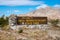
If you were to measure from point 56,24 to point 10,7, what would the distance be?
1.37m

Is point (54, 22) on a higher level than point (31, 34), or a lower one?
higher

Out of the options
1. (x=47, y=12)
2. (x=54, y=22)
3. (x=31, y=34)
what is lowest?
(x=31, y=34)

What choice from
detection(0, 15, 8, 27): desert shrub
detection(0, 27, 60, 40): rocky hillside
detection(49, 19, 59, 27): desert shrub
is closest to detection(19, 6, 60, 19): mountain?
detection(49, 19, 59, 27): desert shrub

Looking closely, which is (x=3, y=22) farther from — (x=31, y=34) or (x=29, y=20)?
(x=31, y=34)

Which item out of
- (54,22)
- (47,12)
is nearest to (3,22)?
(47,12)

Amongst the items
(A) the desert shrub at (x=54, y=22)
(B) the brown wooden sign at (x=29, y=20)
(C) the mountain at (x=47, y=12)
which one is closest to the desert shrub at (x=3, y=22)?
(B) the brown wooden sign at (x=29, y=20)

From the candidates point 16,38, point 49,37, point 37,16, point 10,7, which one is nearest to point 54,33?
point 49,37

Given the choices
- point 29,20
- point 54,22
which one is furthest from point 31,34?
point 54,22

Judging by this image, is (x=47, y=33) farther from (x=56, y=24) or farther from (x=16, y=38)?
(x=16, y=38)

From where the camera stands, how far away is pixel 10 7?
5.28 m

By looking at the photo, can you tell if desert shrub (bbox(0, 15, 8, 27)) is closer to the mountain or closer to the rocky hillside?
the rocky hillside

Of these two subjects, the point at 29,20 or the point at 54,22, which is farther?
the point at 54,22

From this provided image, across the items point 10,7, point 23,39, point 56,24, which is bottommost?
point 23,39

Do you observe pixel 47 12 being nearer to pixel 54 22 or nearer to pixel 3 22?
pixel 54 22
